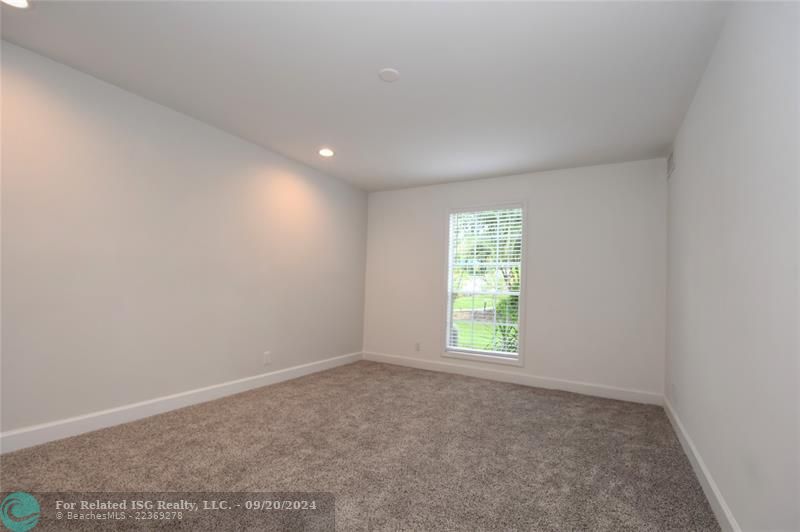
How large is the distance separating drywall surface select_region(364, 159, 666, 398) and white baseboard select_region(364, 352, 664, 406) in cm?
4

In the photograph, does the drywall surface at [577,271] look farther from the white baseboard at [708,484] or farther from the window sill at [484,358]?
the white baseboard at [708,484]

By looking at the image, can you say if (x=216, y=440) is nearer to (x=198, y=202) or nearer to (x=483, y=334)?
(x=198, y=202)

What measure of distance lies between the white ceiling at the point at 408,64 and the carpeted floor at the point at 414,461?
98.9 inches

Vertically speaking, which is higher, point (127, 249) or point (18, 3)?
point (18, 3)

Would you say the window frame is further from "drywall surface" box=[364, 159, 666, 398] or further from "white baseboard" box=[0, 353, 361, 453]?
"white baseboard" box=[0, 353, 361, 453]

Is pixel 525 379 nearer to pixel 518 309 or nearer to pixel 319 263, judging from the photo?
pixel 518 309

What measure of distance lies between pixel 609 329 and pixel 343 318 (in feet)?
10.7

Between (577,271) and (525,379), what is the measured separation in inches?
54.5

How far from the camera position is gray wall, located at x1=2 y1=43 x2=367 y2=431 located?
241cm

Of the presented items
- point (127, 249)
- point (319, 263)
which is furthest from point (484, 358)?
point (127, 249)

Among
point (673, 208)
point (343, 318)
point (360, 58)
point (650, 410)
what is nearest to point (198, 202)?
point (360, 58)

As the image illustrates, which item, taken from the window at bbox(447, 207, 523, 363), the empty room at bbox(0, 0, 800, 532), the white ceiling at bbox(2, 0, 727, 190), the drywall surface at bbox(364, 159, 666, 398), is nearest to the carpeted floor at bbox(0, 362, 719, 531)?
the empty room at bbox(0, 0, 800, 532)

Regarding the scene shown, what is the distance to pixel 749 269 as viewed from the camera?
5.19 feet

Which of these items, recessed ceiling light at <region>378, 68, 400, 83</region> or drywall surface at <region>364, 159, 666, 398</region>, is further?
drywall surface at <region>364, 159, 666, 398</region>
